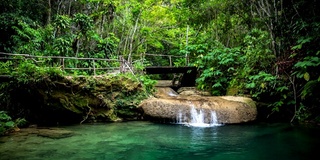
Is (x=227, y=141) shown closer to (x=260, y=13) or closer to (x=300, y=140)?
(x=300, y=140)

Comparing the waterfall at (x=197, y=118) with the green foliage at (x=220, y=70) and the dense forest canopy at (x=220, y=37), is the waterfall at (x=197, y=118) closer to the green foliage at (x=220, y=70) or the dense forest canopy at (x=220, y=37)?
the dense forest canopy at (x=220, y=37)

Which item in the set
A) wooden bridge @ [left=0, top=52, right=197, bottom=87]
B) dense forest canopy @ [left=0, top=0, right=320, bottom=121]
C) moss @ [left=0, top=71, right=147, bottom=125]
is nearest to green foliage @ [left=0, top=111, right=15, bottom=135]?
moss @ [left=0, top=71, right=147, bottom=125]

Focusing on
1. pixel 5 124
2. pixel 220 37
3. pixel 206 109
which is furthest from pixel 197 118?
pixel 220 37

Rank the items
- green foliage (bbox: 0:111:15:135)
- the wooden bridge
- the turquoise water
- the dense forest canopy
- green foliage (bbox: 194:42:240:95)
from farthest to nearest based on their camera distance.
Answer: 1. green foliage (bbox: 194:42:240:95)
2. the wooden bridge
3. the dense forest canopy
4. green foliage (bbox: 0:111:15:135)
5. the turquoise water

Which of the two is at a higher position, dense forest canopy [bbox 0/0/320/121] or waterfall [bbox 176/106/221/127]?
dense forest canopy [bbox 0/0/320/121]

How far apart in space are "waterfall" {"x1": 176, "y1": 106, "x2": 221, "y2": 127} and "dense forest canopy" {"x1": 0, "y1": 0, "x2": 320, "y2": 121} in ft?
8.17

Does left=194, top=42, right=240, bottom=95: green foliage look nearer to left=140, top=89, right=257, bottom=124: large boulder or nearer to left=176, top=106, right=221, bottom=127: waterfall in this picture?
left=140, top=89, right=257, bottom=124: large boulder

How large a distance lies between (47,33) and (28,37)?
4.92 ft

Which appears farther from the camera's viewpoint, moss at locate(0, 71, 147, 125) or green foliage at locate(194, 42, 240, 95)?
green foliage at locate(194, 42, 240, 95)

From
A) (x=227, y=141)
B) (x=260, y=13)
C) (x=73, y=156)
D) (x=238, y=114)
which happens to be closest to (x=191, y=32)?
(x=260, y=13)

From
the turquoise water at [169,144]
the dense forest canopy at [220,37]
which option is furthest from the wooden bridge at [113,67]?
A: the turquoise water at [169,144]

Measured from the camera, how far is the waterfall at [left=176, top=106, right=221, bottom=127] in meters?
10.9

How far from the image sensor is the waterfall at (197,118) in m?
10.9

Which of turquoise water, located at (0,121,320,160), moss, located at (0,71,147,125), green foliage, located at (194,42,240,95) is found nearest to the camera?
turquoise water, located at (0,121,320,160)
